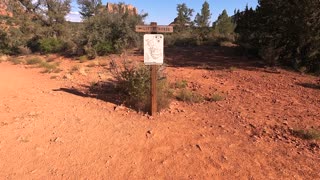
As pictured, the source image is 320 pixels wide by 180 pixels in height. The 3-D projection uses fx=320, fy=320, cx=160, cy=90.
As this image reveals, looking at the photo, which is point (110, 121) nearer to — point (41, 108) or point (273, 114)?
point (41, 108)

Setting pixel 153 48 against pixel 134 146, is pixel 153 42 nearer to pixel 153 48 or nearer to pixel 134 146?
pixel 153 48

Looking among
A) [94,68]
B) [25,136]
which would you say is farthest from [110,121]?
[94,68]

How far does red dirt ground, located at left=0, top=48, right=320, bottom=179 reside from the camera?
13.5 feet

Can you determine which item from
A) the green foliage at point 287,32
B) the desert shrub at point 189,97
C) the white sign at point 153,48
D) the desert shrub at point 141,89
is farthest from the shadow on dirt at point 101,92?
the green foliage at point 287,32

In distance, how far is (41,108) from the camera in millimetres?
A: 6590

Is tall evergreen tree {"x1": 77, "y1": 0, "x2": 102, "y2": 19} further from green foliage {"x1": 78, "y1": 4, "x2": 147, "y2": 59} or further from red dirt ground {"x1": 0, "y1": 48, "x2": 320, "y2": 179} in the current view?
red dirt ground {"x1": 0, "y1": 48, "x2": 320, "y2": 179}

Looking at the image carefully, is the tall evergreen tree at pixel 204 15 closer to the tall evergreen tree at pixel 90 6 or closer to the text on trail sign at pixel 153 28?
the tall evergreen tree at pixel 90 6

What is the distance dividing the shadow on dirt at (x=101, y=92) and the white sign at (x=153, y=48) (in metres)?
1.50

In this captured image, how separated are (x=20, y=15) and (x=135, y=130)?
1924cm

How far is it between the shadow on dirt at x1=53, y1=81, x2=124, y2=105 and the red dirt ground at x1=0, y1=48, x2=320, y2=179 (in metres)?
0.09

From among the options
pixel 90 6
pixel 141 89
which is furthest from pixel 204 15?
pixel 141 89

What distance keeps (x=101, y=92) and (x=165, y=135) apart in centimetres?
318

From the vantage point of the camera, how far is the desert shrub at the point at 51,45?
17.2 metres

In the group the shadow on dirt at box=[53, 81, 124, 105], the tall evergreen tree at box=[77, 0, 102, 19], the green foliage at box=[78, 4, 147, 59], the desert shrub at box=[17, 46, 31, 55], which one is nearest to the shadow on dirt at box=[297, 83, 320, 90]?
the shadow on dirt at box=[53, 81, 124, 105]
